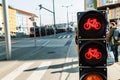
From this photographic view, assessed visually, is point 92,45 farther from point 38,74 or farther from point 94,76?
point 38,74

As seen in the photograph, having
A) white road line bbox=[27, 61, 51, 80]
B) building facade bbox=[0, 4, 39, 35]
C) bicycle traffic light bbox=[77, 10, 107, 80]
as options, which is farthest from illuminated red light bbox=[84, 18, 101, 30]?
building facade bbox=[0, 4, 39, 35]

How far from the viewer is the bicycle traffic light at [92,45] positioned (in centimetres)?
376

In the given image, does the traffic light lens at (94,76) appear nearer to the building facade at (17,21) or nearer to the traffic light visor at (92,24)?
the traffic light visor at (92,24)

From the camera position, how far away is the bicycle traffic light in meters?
3.76

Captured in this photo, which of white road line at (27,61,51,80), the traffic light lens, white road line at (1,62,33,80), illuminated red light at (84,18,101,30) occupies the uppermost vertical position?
illuminated red light at (84,18,101,30)

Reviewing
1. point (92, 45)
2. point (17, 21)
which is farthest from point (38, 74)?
point (17, 21)

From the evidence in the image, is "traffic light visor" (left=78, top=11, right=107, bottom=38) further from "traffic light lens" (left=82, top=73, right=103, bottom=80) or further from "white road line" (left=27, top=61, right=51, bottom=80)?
"white road line" (left=27, top=61, right=51, bottom=80)

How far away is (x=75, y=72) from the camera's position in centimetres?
1198

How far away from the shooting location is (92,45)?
12.4 ft

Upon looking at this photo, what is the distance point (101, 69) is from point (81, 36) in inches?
18.8

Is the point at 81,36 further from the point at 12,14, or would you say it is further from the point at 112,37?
the point at 12,14

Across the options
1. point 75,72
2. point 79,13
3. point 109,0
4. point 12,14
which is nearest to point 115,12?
point 109,0

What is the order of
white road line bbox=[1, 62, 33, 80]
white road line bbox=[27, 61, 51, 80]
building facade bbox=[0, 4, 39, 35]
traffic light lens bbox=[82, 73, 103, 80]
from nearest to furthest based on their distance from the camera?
traffic light lens bbox=[82, 73, 103, 80] → white road line bbox=[27, 61, 51, 80] → white road line bbox=[1, 62, 33, 80] → building facade bbox=[0, 4, 39, 35]

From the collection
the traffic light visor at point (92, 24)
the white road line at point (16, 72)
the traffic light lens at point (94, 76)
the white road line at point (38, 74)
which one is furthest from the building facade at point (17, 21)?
the traffic light lens at point (94, 76)
